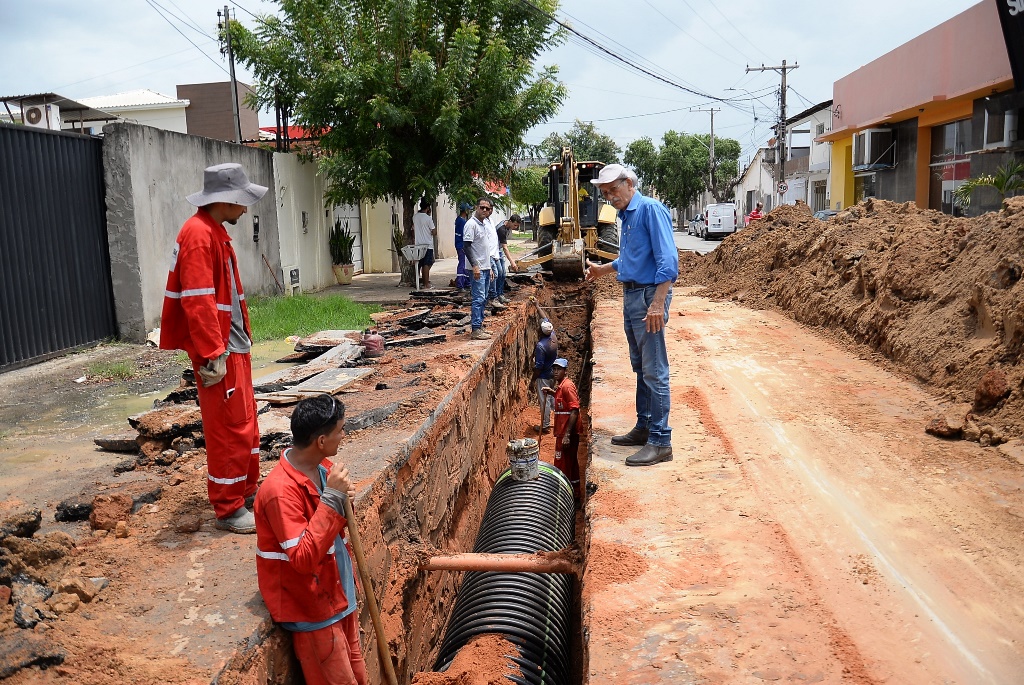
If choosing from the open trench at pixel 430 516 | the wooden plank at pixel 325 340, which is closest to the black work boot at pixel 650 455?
the open trench at pixel 430 516

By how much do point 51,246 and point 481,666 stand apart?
7643 mm

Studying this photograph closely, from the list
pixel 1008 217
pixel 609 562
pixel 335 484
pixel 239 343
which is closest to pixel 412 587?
pixel 609 562

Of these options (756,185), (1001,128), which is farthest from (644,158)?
(1001,128)

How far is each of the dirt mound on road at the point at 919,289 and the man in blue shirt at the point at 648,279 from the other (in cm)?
270

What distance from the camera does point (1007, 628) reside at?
3412 millimetres

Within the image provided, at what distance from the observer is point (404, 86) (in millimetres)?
15016

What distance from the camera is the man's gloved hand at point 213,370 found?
379 cm

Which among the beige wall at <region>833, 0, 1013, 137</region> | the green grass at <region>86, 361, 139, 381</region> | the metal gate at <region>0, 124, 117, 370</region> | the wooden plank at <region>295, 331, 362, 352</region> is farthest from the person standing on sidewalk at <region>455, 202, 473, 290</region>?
the beige wall at <region>833, 0, 1013, 137</region>

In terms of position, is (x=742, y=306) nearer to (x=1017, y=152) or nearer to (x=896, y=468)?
(x=1017, y=152)

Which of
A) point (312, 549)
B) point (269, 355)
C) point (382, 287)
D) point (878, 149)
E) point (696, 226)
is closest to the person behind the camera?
point (312, 549)

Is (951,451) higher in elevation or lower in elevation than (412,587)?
higher

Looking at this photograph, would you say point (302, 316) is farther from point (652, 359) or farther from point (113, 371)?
point (652, 359)

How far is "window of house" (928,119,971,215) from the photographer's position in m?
20.1

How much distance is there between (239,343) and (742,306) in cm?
1197
